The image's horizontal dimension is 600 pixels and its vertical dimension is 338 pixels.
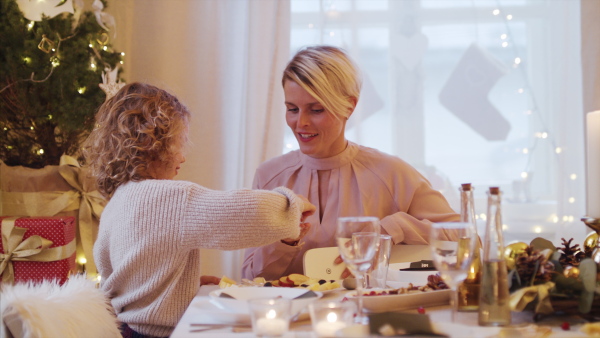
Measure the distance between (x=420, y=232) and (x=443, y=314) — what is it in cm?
78

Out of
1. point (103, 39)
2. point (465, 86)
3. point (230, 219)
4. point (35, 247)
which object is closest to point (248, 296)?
point (230, 219)

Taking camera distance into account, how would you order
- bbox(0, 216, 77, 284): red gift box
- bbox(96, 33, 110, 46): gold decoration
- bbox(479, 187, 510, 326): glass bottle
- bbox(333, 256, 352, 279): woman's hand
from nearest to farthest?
bbox(479, 187, 510, 326): glass bottle, bbox(333, 256, 352, 279): woman's hand, bbox(0, 216, 77, 284): red gift box, bbox(96, 33, 110, 46): gold decoration

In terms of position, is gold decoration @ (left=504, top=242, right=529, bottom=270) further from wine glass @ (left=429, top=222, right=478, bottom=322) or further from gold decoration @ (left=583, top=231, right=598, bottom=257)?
gold decoration @ (left=583, top=231, right=598, bottom=257)

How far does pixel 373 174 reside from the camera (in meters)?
2.26

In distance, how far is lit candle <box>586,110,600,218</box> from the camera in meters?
1.31

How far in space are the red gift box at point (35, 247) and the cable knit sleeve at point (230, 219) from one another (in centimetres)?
96

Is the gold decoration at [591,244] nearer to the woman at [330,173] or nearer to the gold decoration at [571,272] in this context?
the gold decoration at [571,272]

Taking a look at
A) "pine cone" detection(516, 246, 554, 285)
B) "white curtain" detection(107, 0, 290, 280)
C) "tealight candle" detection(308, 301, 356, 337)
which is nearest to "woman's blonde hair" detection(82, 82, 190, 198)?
"tealight candle" detection(308, 301, 356, 337)

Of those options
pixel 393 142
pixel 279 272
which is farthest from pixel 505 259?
pixel 393 142

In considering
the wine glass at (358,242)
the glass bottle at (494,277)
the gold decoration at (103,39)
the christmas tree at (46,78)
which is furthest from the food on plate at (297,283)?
the gold decoration at (103,39)

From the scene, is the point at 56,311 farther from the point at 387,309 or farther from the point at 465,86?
the point at 465,86

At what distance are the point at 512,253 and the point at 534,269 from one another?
0.19ft

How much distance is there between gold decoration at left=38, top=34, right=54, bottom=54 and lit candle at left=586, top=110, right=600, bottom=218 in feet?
6.50

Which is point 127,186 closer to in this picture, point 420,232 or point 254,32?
point 420,232
